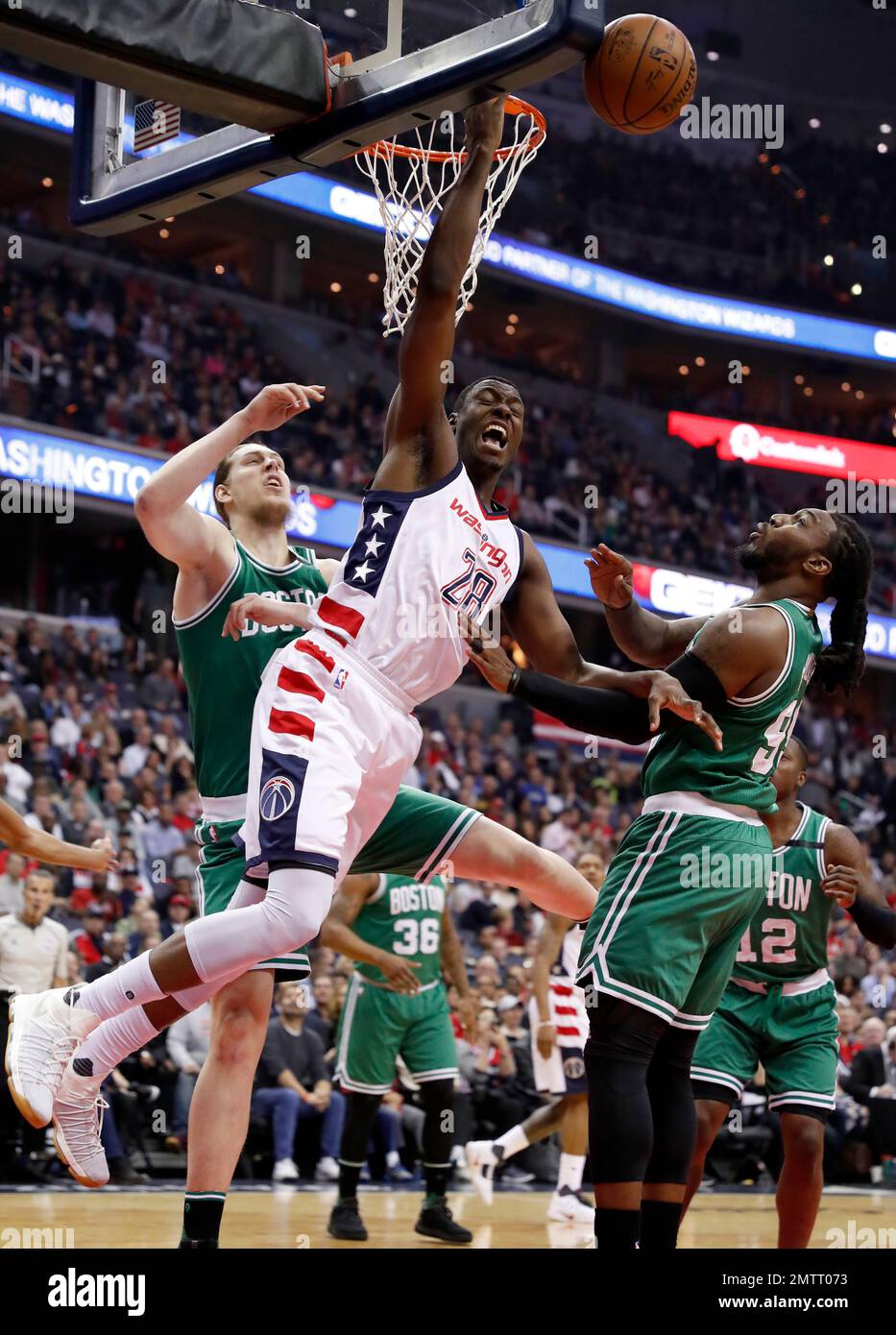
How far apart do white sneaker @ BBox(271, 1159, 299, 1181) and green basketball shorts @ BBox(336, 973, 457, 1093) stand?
7.42ft

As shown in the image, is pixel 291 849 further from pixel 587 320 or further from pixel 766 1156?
pixel 587 320

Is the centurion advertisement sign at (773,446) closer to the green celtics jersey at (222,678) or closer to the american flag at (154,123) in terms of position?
the american flag at (154,123)

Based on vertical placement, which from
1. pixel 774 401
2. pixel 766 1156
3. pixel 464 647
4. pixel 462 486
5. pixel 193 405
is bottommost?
pixel 766 1156

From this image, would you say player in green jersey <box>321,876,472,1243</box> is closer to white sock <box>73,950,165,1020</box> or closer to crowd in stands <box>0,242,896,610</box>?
white sock <box>73,950,165,1020</box>

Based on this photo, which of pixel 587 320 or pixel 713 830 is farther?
pixel 587 320

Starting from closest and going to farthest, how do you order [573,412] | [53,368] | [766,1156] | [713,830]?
1. [713,830]
2. [766,1156]
3. [53,368]
4. [573,412]

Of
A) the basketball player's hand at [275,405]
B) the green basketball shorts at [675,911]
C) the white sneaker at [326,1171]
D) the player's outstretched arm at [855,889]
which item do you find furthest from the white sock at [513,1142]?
the basketball player's hand at [275,405]

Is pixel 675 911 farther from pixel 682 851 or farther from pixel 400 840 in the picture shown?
pixel 400 840

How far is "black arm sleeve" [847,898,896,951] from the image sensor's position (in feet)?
18.3

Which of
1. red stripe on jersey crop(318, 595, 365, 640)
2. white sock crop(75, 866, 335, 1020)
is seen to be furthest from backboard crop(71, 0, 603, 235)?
white sock crop(75, 866, 335, 1020)

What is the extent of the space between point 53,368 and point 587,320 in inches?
543
